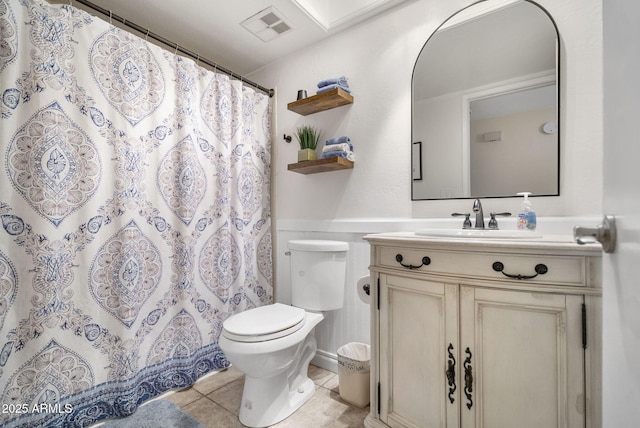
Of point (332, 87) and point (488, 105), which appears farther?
point (332, 87)

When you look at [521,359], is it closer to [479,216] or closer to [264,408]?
[479,216]

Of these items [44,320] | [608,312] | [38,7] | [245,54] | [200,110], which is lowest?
[44,320]

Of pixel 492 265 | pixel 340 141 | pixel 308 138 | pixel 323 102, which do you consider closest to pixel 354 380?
pixel 492 265

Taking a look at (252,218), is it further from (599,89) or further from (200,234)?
(599,89)

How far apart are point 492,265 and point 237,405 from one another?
4.80 feet

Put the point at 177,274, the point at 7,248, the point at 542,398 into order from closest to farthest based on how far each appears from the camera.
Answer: the point at 542,398 → the point at 7,248 → the point at 177,274

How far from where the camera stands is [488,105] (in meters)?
1.44

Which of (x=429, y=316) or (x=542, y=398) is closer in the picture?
(x=542, y=398)

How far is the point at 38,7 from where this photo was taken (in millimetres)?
1273

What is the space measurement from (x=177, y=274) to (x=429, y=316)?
4.65 feet

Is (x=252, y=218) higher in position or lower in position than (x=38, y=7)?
lower

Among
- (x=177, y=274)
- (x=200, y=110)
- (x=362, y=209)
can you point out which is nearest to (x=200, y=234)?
(x=177, y=274)

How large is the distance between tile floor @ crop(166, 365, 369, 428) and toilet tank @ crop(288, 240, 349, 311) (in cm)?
47

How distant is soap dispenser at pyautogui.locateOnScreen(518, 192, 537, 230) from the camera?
1233mm
